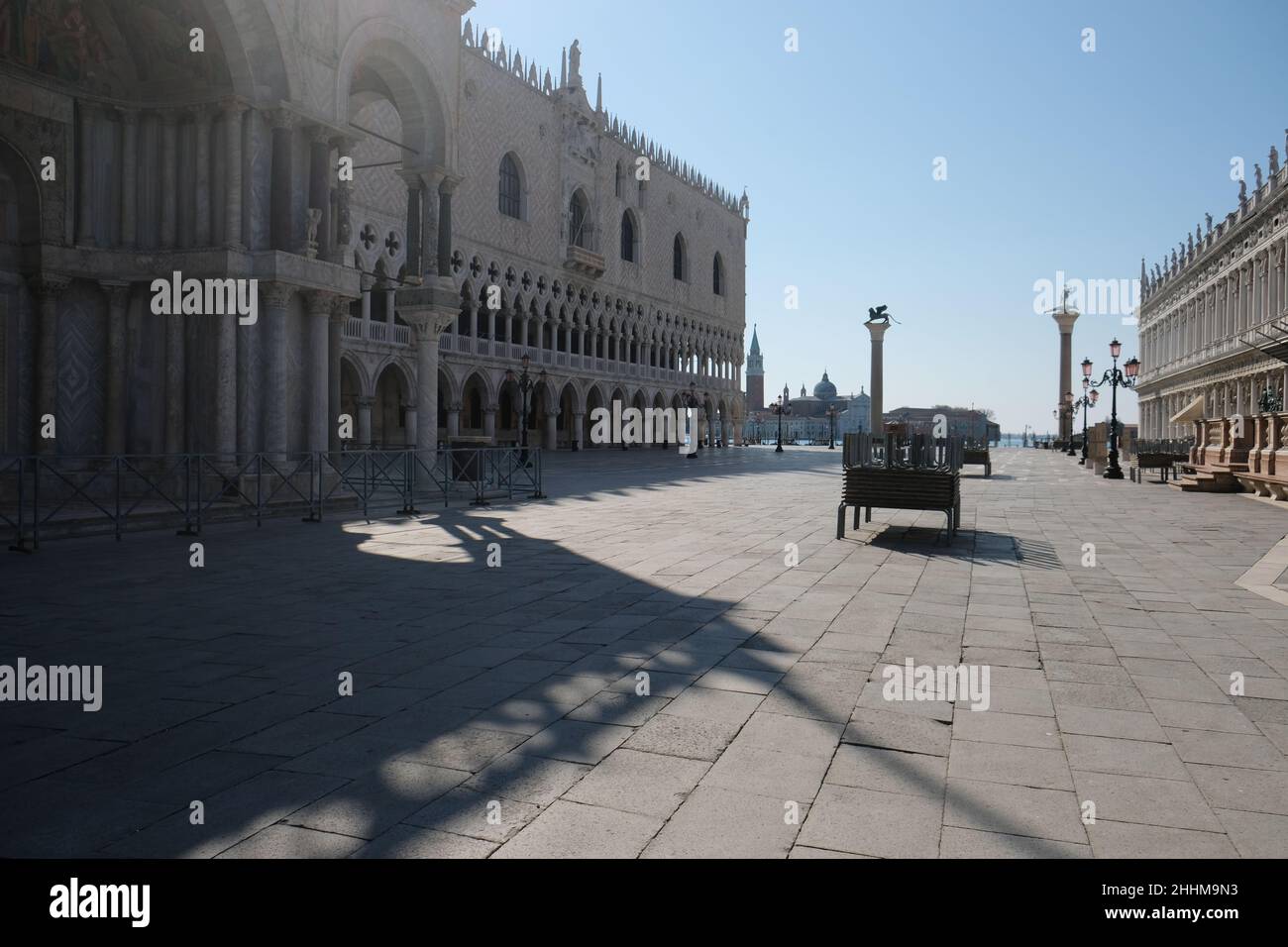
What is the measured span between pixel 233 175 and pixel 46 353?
387 centimetres

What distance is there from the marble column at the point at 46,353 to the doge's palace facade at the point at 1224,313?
36.4 metres

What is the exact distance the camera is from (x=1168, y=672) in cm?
520

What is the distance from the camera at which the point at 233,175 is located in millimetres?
13898

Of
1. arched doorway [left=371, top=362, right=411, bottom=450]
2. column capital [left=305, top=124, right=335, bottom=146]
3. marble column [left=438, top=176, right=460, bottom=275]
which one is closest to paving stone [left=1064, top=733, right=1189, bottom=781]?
column capital [left=305, top=124, right=335, bottom=146]

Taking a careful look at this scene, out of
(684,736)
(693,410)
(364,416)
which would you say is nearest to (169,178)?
(684,736)

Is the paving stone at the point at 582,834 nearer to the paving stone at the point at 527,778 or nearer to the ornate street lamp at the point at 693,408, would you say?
the paving stone at the point at 527,778

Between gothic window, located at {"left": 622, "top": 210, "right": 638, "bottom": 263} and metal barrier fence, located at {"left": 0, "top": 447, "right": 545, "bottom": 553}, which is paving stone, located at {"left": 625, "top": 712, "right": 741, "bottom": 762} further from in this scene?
gothic window, located at {"left": 622, "top": 210, "right": 638, "bottom": 263}

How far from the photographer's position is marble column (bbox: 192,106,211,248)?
46.1ft

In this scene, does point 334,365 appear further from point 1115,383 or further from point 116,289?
point 1115,383

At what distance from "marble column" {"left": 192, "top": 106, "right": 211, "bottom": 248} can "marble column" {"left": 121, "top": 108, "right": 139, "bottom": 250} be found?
99 cm

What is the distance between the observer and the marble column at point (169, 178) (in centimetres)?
1422

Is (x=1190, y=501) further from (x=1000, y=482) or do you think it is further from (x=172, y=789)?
(x=172, y=789)

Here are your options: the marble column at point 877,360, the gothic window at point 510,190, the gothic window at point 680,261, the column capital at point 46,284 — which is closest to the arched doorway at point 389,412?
the gothic window at point 510,190
